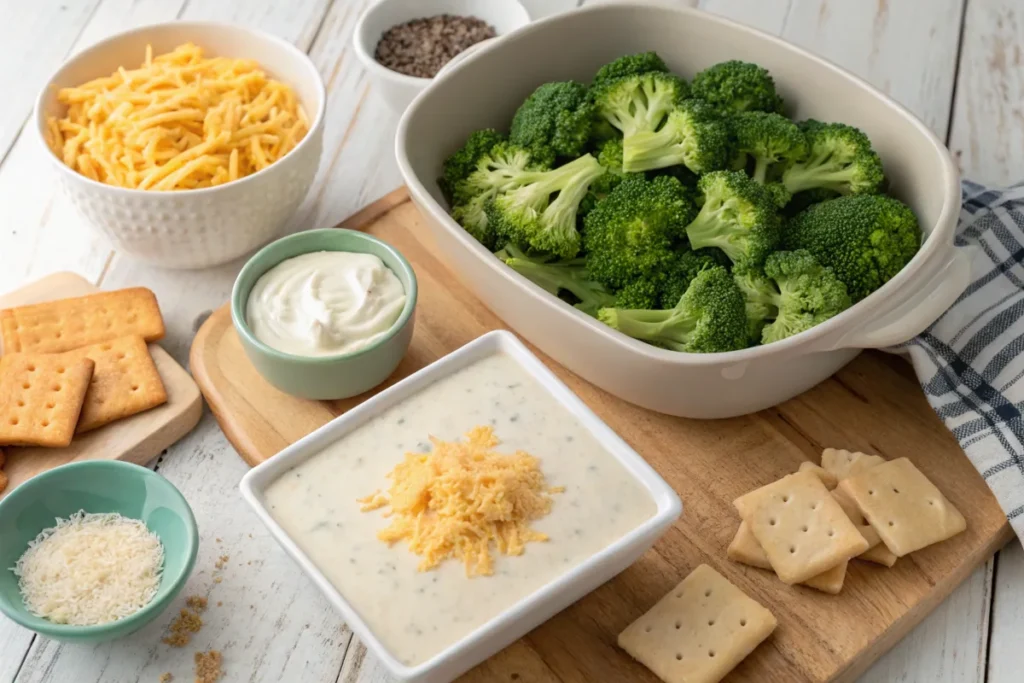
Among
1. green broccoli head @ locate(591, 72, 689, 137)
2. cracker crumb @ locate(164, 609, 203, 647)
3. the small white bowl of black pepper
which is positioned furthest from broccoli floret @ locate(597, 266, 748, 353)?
the small white bowl of black pepper

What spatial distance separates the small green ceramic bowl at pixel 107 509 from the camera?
2.12 m

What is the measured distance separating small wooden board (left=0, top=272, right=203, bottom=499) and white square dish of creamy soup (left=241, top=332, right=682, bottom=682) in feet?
1.67

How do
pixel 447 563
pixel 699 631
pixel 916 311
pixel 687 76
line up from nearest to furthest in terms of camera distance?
pixel 447 563 < pixel 699 631 < pixel 916 311 < pixel 687 76

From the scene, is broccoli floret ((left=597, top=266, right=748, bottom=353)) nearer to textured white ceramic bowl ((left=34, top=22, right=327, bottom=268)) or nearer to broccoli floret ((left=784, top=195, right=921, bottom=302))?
broccoli floret ((left=784, top=195, right=921, bottom=302))

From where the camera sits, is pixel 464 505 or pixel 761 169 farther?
pixel 761 169

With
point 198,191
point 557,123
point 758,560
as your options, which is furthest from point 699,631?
point 198,191

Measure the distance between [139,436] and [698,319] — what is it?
48.7 inches

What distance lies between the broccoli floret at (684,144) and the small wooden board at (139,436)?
1136 mm

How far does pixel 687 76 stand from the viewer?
9.75 ft

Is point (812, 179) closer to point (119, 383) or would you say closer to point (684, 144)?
point (684, 144)

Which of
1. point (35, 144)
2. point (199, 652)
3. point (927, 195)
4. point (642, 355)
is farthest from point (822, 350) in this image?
point (35, 144)

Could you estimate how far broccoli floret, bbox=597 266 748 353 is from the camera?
91.4 inches

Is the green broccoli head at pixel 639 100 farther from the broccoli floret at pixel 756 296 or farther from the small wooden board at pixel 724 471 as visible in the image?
the small wooden board at pixel 724 471

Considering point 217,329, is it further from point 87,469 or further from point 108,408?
point 87,469
